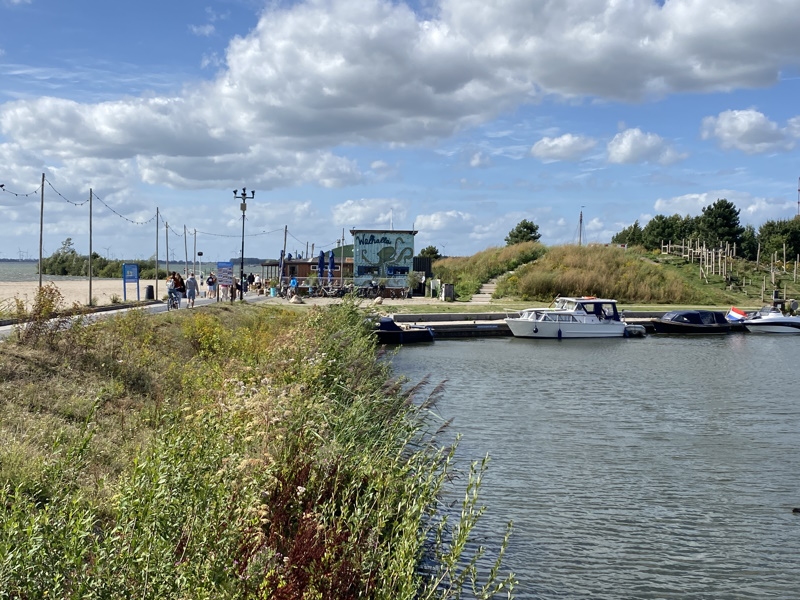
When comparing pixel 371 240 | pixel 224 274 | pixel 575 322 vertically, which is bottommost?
pixel 575 322

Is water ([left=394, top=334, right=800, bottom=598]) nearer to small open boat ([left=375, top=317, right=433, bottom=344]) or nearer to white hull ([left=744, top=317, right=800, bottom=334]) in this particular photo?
small open boat ([left=375, top=317, right=433, bottom=344])

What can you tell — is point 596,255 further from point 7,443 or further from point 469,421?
point 7,443

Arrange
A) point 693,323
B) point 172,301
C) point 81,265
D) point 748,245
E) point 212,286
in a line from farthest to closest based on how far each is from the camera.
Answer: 1. point 81,265
2. point 748,245
3. point 212,286
4. point 693,323
5. point 172,301

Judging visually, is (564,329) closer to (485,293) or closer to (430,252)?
(485,293)

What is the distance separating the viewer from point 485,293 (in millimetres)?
59188

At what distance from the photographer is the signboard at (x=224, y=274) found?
36.2m

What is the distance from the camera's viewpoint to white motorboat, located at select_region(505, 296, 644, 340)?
41.5 metres

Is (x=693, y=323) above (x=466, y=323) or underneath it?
above

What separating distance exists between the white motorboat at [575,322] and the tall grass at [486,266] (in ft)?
53.9

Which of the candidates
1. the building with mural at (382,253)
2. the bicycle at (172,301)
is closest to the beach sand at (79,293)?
the bicycle at (172,301)

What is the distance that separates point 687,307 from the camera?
177ft

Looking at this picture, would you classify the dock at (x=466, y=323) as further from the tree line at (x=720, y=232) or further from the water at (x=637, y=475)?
the tree line at (x=720, y=232)

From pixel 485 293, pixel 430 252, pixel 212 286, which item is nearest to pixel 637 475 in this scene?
pixel 212 286

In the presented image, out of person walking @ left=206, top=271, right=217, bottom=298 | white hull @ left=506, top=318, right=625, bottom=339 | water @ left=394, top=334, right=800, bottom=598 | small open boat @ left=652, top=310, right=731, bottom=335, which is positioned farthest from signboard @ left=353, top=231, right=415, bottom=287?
water @ left=394, top=334, right=800, bottom=598
